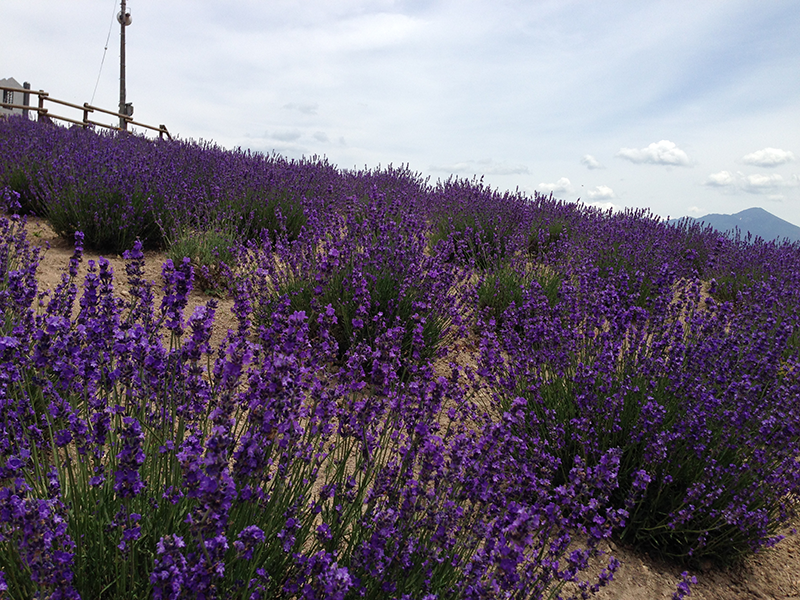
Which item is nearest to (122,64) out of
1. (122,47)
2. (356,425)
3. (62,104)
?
(122,47)

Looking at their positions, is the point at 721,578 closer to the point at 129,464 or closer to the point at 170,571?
the point at 170,571

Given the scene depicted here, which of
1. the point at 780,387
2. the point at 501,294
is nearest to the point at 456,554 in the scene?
the point at 780,387

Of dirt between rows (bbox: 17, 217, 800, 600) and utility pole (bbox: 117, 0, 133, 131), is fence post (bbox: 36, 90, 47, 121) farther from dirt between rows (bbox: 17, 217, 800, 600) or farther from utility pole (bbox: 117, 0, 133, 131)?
dirt between rows (bbox: 17, 217, 800, 600)

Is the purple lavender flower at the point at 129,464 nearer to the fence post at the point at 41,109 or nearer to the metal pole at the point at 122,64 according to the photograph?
the fence post at the point at 41,109

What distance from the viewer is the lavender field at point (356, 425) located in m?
1.34

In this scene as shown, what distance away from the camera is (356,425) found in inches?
72.0

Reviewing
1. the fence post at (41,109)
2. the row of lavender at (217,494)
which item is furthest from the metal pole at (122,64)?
the row of lavender at (217,494)

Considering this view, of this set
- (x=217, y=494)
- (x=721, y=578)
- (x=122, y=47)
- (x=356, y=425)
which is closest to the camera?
(x=217, y=494)

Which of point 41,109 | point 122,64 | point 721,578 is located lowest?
point 721,578

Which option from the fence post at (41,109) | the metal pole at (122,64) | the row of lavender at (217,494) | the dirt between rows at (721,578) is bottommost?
the dirt between rows at (721,578)

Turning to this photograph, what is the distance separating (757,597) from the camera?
2.60 meters

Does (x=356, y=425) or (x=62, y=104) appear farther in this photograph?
(x=62, y=104)

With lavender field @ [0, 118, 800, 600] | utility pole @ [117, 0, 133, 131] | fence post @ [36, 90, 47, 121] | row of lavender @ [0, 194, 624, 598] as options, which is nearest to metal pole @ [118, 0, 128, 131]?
utility pole @ [117, 0, 133, 131]

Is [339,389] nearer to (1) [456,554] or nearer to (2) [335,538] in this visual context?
(2) [335,538]
